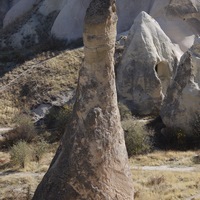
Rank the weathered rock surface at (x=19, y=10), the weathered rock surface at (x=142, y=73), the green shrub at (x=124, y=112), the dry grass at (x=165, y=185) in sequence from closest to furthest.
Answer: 1. the dry grass at (x=165, y=185)
2. the green shrub at (x=124, y=112)
3. the weathered rock surface at (x=142, y=73)
4. the weathered rock surface at (x=19, y=10)

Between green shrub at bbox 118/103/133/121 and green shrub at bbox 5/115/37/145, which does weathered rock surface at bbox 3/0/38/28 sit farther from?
green shrub at bbox 118/103/133/121

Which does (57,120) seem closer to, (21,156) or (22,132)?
(22,132)

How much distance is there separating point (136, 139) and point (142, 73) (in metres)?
5.76

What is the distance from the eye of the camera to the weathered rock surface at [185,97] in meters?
19.0

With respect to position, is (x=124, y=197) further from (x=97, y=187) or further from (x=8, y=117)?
(x=8, y=117)

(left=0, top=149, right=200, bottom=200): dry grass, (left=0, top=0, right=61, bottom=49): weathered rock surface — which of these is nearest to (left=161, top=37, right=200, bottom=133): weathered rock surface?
(left=0, top=149, right=200, bottom=200): dry grass

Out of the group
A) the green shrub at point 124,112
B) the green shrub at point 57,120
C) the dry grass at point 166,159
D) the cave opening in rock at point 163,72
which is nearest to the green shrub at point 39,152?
the green shrub at point 57,120

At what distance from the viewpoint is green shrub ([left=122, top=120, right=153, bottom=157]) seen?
59.5 feet

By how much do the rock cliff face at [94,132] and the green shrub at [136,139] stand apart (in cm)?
951

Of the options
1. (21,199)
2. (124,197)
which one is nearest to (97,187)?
(124,197)

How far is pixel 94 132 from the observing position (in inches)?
333

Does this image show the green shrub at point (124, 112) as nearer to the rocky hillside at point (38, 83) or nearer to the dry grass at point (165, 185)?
the rocky hillside at point (38, 83)

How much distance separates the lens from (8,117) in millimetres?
24594

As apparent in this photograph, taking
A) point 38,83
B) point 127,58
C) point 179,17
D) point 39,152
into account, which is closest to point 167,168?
point 39,152
